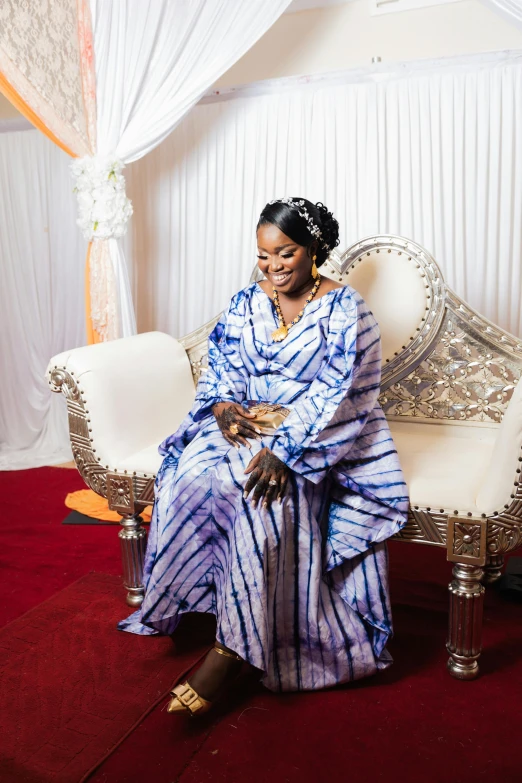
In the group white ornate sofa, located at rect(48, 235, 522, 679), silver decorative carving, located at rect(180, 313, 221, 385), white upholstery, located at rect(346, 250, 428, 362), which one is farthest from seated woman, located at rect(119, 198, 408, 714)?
silver decorative carving, located at rect(180, 313, 221, 385)

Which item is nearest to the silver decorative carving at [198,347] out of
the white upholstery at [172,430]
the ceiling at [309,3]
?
the white upholstery at [172,430]

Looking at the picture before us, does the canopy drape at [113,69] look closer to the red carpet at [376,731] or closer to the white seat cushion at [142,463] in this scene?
the white seat cushion at [142,463]

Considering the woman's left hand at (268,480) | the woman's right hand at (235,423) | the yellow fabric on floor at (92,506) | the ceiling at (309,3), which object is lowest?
the yellow fabric on floor at (92,506)

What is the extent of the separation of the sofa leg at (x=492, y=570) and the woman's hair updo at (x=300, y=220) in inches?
48.0

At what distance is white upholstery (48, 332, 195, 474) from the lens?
2252mm

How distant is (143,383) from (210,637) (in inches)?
33.1

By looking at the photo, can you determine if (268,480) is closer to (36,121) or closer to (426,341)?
(426,341)

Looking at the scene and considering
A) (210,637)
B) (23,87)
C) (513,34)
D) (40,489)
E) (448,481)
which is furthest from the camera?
(40,489)

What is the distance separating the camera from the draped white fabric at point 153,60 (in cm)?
300

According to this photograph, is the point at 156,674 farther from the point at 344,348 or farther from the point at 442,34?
the point at 442,34

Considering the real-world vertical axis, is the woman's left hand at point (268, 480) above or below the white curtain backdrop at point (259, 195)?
below

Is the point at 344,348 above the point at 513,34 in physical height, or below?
below

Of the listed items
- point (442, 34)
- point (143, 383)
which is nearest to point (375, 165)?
point (442, 34)

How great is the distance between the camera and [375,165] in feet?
10.9
